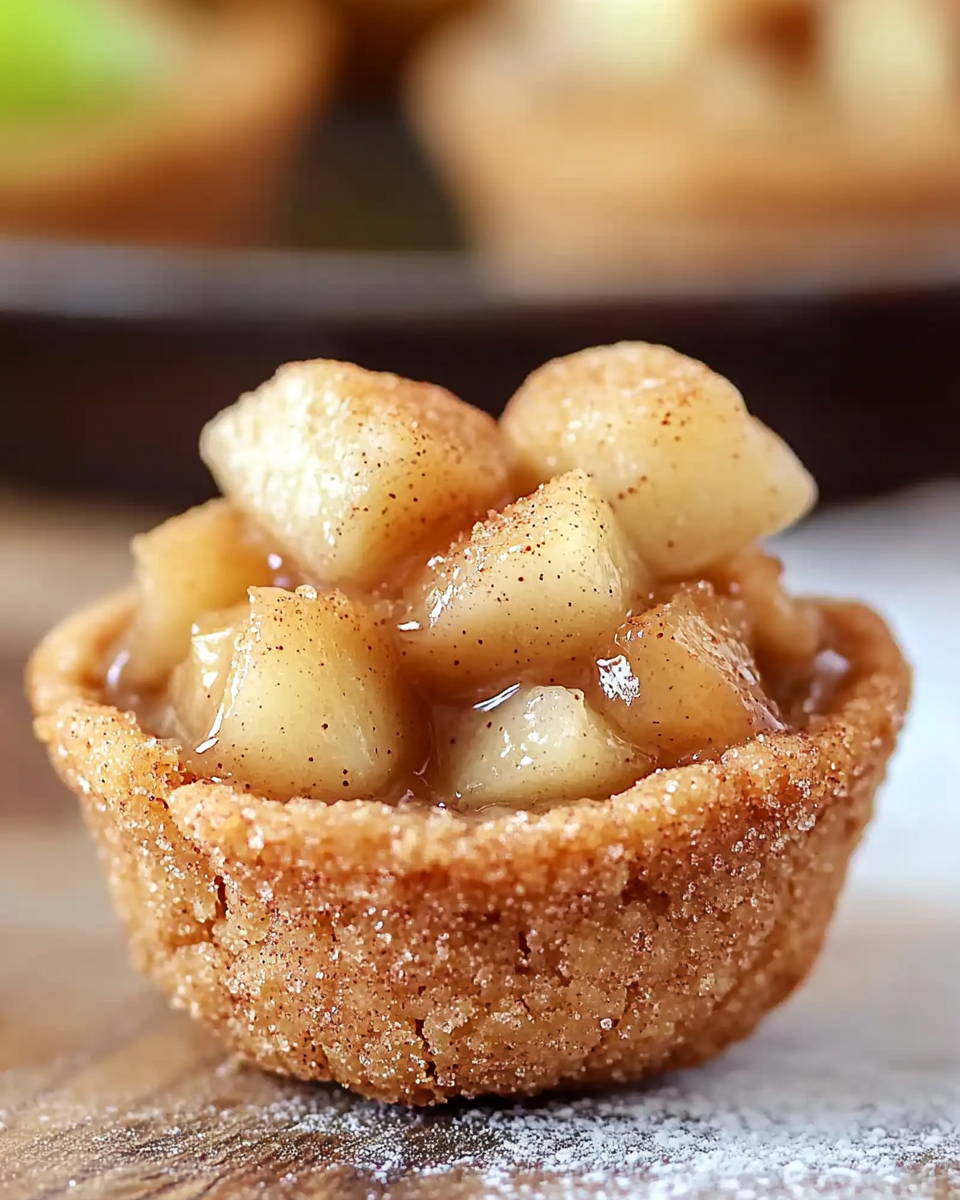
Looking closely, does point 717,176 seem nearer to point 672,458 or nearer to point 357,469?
point 672,458

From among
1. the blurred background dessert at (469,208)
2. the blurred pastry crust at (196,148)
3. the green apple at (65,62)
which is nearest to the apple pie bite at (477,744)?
the blurred background dessert at (469,208)

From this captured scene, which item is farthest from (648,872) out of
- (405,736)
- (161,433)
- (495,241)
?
(495,241)

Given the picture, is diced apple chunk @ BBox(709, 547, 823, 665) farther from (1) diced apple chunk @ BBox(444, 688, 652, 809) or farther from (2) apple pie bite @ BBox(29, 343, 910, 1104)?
(1) diced apple chunk @ BBox(444, 688, 652, 809)

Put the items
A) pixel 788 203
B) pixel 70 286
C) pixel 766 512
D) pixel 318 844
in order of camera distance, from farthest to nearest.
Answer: pixel 788 203 → pixel 70 286 → pixel 766 512 → pixel 318 844

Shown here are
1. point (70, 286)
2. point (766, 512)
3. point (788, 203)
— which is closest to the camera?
point (766, 512)

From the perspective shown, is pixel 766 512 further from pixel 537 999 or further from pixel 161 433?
pixel 161 433

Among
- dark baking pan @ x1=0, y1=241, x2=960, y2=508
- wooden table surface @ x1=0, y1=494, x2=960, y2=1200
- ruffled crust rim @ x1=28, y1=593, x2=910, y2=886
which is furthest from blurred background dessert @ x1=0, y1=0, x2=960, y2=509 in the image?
ruffled crust rim @ x1=28, y1=593, x2=910, y2=886

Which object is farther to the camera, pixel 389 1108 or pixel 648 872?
pixel 389 1108

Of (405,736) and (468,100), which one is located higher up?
(468,100)
